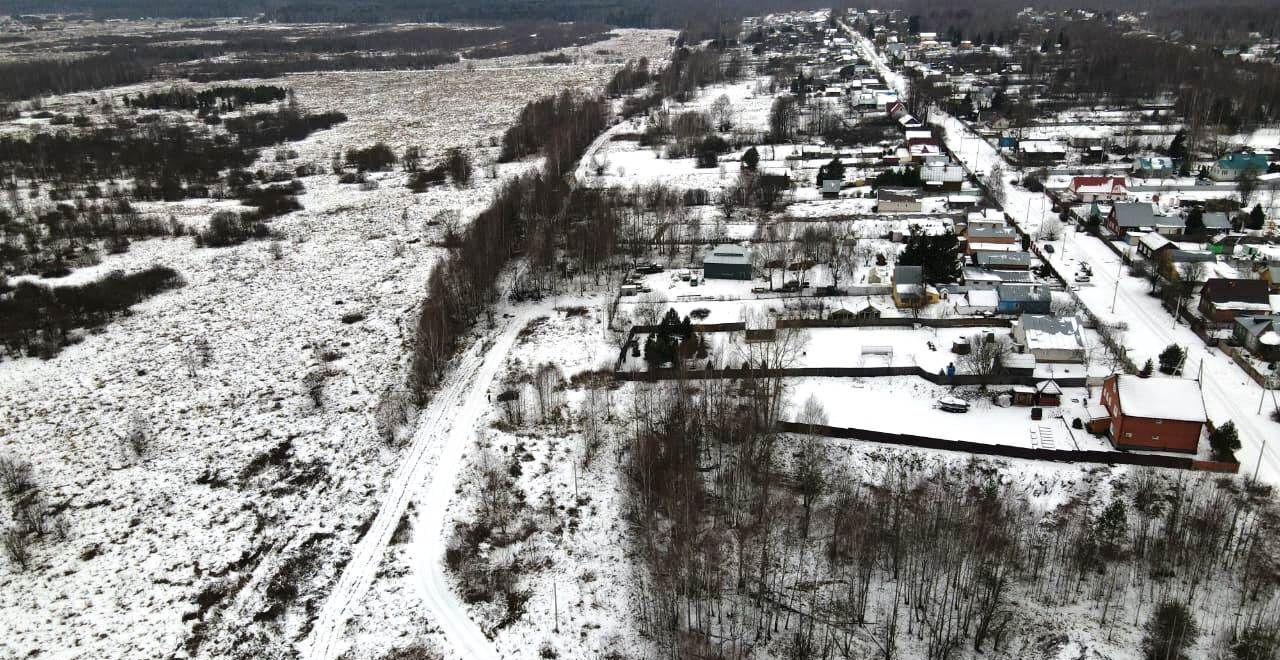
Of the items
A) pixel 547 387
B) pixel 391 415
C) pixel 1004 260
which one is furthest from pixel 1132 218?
pixel 391 415

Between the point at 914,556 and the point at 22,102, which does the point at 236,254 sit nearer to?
the point at 914,556

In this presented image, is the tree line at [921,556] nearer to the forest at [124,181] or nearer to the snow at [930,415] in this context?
the snow at [930,415]

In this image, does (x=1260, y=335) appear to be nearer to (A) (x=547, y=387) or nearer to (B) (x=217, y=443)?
(A) (x=547, y=387)

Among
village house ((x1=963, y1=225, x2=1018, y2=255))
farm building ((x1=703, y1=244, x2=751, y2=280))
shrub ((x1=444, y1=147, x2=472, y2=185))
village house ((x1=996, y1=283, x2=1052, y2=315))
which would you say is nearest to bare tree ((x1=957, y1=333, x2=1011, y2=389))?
village house ((x1=996, y1=283, x2=1052, y2=315))

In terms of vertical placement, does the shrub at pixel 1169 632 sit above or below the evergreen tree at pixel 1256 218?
below

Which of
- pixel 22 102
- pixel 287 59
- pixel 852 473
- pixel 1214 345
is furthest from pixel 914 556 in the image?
pixel 287 59

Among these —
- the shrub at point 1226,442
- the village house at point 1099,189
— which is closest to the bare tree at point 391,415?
the shrub at point 1226,442

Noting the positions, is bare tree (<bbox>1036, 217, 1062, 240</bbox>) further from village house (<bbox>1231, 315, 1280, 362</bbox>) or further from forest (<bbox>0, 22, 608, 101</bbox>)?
forest (<bbox>0, 22, 608, 101</bbox>)
